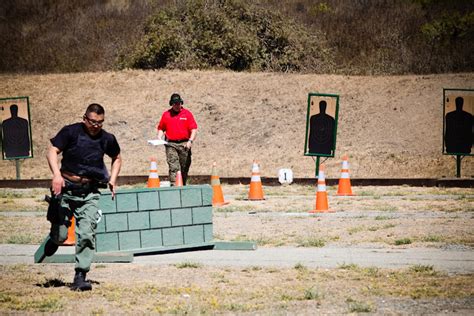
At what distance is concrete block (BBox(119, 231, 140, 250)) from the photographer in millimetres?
11359

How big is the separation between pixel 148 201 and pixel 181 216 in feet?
1.74

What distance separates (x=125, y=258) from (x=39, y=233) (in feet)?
11.6

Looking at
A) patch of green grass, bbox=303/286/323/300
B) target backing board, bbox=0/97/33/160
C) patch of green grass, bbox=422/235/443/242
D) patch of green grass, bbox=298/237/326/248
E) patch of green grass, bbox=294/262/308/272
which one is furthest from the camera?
target backing board, bbox=0/97/33/160

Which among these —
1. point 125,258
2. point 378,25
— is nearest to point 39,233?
point 125,258

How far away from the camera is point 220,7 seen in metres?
45.6

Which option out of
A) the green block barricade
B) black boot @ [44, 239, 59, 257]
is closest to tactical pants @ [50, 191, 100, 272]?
black boot @ [44, 239, 59, 257]

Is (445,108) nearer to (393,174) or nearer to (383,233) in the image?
(393,174)

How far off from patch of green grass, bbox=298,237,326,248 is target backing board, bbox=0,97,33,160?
18395mm

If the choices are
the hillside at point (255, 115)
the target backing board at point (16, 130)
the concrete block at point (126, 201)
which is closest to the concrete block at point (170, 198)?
the concrete block at point (126, 201)

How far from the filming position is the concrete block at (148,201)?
11306 millimetres

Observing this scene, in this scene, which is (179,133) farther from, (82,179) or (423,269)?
(82,179)

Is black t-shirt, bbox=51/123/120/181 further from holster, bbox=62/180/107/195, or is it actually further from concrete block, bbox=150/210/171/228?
concrete block, bbox=150/210/171/228

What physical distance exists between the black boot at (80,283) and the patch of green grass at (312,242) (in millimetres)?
4046

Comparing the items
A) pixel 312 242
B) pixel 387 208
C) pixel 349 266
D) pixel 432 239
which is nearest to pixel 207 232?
pixel 312 242
